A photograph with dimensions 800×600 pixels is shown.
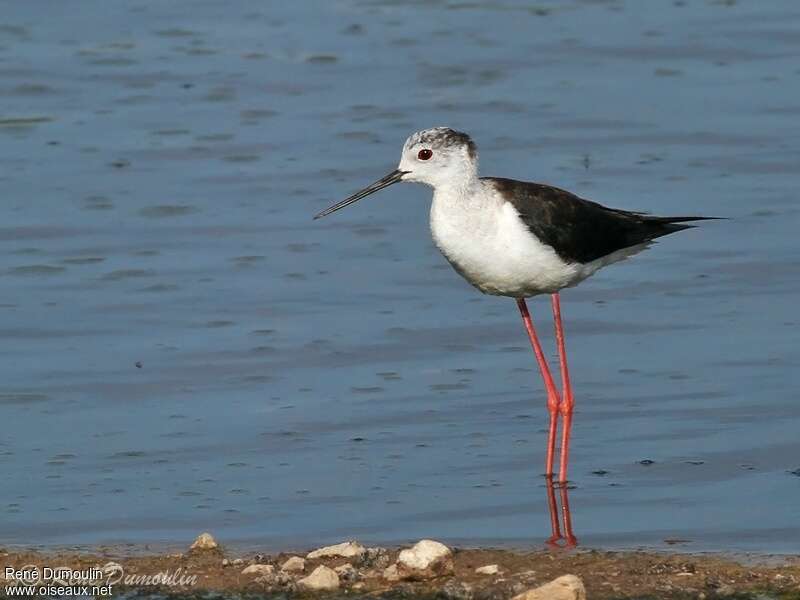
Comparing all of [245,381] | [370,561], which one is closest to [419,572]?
[370,561]

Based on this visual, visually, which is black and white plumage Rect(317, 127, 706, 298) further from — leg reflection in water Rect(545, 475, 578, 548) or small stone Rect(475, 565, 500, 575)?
small stone Rect(475, 565, 500, 575)

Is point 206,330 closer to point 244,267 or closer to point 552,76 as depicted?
point 244,267

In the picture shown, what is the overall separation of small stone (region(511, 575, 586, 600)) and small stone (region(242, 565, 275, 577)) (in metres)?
0.95

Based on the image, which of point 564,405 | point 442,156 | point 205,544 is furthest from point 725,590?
point 442,156

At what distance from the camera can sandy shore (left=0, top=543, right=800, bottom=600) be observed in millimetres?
6637

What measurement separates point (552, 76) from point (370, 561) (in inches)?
352

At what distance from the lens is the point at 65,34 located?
16.5 meters

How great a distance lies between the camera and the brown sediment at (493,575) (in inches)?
261

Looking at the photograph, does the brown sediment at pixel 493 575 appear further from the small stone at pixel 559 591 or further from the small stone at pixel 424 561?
the small stone at pixel 559 591

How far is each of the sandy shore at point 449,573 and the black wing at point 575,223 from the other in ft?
6.94

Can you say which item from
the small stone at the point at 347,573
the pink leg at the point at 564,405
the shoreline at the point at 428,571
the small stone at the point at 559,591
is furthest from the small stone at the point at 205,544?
the pink leg at the point at 564,405

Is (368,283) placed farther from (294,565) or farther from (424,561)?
(424,561)

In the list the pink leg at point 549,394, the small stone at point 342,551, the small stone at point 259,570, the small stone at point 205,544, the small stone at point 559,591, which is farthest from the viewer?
the pink leg at point 549,394

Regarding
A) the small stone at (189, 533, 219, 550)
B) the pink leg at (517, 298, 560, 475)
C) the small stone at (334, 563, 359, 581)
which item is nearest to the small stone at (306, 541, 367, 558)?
the small stone at (334, 563, 359, 581)
